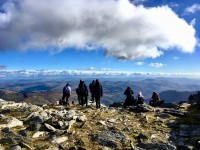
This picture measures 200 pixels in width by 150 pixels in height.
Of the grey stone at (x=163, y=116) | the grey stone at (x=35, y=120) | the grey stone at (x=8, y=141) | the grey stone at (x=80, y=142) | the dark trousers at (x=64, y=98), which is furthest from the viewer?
the dark trousers at (x=64, y=98)

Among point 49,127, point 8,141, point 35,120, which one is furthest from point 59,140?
point 35,120

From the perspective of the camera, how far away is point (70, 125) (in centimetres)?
1700

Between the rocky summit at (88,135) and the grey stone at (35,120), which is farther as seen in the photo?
the grey stone at (35,120)

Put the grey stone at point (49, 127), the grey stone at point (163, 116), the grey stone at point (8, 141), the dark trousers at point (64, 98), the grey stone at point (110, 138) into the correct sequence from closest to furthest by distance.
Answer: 1. the grey stone at point (8, 141)
2. the grey stone at point (110, 138)
3. the grey stone at point (49, 127)
4. the grey stone at point (163, 116)
5. the dark trousers at point (64, 98)

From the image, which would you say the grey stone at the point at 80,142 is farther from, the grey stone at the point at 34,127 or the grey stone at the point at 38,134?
the grey stone at the point at 34,127

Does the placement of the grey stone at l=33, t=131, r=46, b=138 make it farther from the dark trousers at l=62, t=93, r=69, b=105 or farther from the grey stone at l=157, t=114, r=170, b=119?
the dark trousers at l=62, t=93, r=69, b=105

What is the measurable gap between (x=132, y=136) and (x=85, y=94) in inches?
775

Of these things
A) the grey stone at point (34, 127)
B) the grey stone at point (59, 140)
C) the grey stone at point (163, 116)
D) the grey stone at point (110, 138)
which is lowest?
the grey stone at point (163, 116)

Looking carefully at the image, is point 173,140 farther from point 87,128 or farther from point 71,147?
point 71,147

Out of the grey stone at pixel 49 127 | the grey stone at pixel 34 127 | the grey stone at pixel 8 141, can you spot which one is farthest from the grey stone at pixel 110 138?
the grey stone at pixel 8 141

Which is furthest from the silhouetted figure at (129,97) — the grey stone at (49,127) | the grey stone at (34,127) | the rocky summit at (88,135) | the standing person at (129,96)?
the grey stone at (34,127)

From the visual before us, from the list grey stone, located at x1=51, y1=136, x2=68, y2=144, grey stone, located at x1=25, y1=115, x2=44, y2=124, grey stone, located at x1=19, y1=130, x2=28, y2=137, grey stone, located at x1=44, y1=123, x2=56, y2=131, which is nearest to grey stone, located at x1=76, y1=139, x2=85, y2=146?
grey stone, located at x1=51, y1=136, x2=68, y2=144

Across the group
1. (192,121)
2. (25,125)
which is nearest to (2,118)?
(25,125)

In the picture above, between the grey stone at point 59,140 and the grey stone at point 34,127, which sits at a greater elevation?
the grey stone at point 34,127
